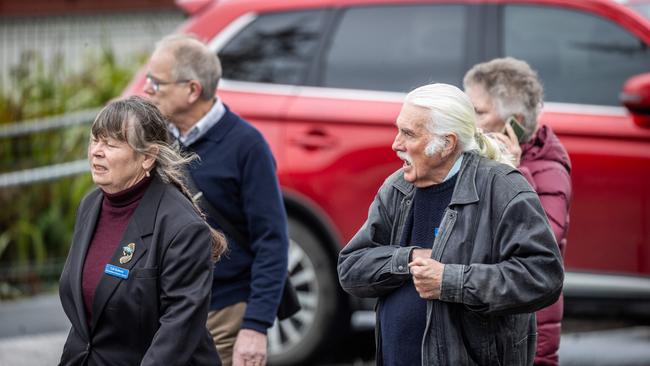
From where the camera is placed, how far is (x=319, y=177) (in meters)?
6.91

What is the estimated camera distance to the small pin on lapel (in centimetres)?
377

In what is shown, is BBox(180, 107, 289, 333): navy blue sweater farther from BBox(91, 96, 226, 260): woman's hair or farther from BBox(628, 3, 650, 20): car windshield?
BBox(628, 3, 650, 20): car windshield

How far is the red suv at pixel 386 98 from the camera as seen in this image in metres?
6.50

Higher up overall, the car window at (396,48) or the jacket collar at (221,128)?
the jacket collar at (221,128)

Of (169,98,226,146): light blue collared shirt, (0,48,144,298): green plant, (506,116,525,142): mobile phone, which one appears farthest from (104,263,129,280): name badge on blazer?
(0,48,144,298): green plant

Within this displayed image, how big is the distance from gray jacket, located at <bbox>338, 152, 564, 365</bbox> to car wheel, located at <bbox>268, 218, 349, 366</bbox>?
317 centimetres

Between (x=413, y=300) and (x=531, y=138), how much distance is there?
1.17 meters

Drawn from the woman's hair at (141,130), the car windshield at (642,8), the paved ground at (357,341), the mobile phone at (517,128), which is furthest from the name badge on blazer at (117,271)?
the car windshield at (642,8)

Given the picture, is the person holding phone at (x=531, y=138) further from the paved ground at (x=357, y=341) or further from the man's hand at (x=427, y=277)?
the paved ground at (x=357, y=341)

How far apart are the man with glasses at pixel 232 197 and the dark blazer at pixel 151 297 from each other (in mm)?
868

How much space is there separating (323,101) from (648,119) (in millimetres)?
1805

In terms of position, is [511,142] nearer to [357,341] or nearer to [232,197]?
[232,197]

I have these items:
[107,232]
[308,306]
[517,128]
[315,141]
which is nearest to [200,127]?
[107,232]

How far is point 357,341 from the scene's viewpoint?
7.82 meters
